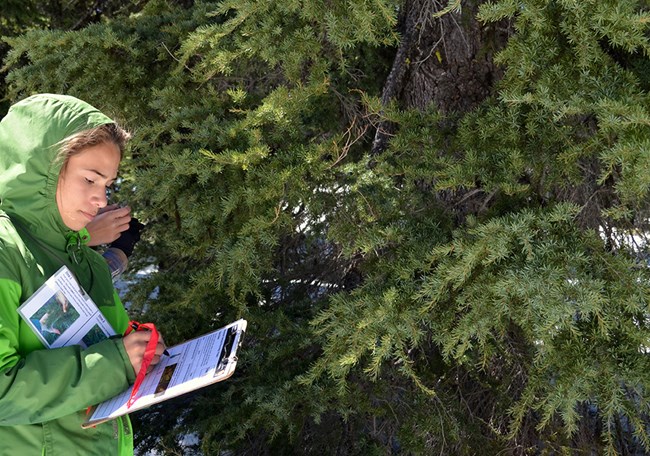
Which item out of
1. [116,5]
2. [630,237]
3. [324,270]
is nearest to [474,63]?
[630,237]

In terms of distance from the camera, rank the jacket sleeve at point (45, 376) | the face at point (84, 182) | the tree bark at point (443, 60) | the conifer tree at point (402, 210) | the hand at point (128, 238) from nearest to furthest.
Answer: the jacket sleeve at point (45, 376)
the face at point (84, 182)
the conifer tree at point (402, 210)
the hand at point (128, 238)
the tree bark at point (443, 60)

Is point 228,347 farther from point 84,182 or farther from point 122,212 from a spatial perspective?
point 122,212

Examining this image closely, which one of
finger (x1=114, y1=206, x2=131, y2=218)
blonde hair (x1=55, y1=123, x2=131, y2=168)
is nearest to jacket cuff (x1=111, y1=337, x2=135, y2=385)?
blonde hair (x1=55, y1=123, x2=131, y2=168)

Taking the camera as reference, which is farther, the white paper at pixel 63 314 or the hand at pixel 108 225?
the hand at pixel 108 225

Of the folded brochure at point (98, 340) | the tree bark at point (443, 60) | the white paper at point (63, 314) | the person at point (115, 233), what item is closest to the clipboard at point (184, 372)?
the folded brochure at point (98, 340)

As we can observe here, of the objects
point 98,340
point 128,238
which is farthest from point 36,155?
point 128,238

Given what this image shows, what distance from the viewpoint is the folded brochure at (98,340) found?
195 cm

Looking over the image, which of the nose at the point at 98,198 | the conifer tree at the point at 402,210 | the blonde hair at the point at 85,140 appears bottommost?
the conifer tree at the point at 402,210

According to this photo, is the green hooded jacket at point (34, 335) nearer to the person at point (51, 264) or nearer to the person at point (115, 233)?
the person at point (51, 264)

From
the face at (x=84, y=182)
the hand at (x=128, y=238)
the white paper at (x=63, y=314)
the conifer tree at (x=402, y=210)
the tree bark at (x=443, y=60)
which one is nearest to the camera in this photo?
the white paper at (x=63, y=314)

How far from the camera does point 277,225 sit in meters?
3.06

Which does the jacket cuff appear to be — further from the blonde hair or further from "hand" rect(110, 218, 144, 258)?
"hand" rect(110, 218, 144, 258)

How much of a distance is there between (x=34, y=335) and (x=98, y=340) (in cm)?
22

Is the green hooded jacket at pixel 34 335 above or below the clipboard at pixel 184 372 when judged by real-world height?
above
